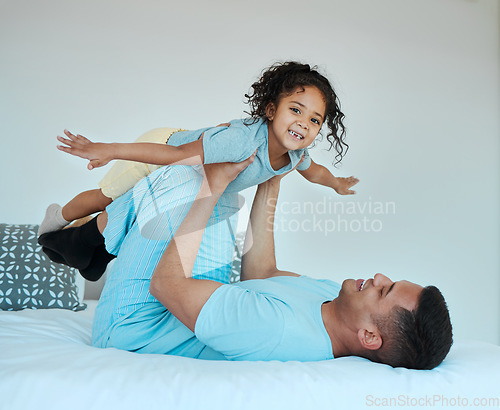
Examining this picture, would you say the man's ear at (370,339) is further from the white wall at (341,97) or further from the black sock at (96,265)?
the white wall at (341,97)

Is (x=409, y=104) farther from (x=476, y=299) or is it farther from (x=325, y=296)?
(x=325, y=296)

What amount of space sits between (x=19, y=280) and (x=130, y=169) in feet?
3.46

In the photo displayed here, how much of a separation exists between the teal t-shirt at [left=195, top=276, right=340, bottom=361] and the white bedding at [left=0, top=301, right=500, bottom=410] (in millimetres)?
52

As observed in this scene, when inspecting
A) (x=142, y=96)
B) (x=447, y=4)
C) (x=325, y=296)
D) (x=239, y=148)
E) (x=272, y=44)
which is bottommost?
(x=325, y=296)

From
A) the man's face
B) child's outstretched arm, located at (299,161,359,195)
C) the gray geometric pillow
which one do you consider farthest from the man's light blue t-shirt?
the gray geometric pillow

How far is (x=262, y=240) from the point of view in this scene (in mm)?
1731

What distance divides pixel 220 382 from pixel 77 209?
3.37ft

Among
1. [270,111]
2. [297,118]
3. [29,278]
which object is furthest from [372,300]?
[29,278]

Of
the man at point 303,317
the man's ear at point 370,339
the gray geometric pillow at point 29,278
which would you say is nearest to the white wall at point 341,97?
the gray geometric pillow at point 29,278

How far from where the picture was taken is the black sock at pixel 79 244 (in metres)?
1.70

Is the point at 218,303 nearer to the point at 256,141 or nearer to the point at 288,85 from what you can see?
the point at 256,141

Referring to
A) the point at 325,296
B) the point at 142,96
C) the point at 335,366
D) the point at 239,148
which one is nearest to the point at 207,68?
the point at 142,96

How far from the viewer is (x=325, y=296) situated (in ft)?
4.51

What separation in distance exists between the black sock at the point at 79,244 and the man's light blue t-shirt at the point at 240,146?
411 mm
